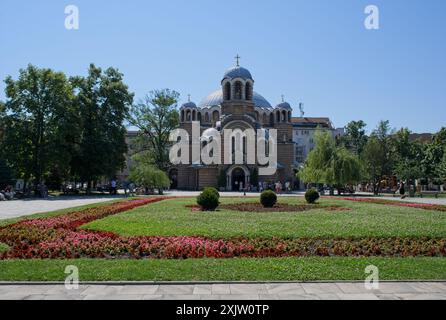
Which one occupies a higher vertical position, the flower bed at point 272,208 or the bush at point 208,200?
the bush at point 208,200

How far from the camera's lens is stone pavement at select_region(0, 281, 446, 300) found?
6891 mm

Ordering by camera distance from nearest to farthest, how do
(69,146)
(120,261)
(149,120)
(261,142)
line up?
(120,261), (69,146), (261,142), (149,120)

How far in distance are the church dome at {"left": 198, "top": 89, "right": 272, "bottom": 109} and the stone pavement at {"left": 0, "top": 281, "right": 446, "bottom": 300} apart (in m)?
59.2

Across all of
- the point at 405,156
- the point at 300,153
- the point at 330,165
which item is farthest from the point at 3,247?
the point at 300,153

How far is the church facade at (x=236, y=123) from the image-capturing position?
181 ft

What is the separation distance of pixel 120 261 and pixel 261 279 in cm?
325

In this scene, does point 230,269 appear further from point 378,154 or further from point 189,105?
point 189,105

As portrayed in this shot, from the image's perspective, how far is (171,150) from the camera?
206ft

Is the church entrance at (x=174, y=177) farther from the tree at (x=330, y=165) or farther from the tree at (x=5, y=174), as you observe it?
the tree at (x=5, y=174)

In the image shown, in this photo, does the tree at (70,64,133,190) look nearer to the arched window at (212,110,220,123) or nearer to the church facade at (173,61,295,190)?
the church facade at (173,61,295,190)

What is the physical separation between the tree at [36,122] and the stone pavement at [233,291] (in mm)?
34265

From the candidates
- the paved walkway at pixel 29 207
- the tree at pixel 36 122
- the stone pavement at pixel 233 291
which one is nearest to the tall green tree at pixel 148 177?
the tree at pixel 36 122
